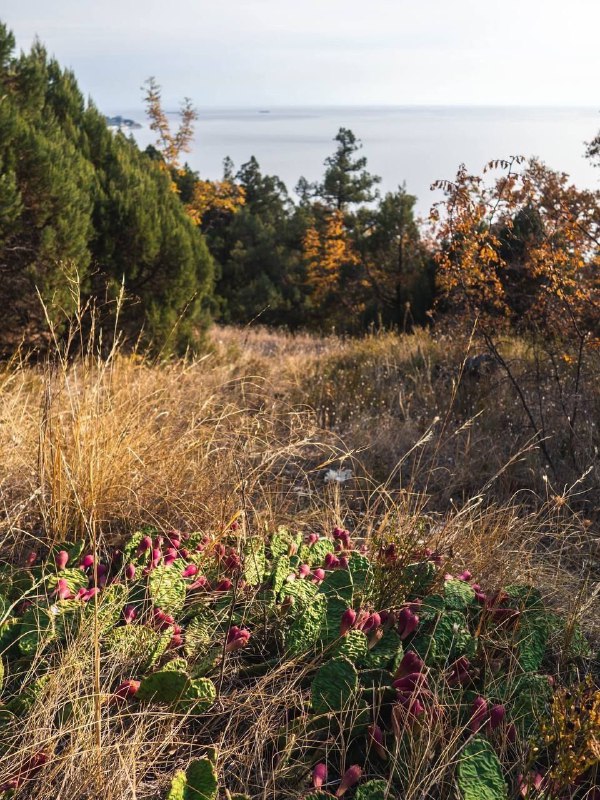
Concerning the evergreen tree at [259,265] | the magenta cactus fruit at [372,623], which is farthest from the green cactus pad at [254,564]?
the evergreen tree at [259,265]

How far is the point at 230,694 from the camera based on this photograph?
81.5 inches

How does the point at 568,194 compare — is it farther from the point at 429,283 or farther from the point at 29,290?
the point at 429,283

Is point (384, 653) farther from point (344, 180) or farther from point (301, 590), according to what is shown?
point (344, 180)

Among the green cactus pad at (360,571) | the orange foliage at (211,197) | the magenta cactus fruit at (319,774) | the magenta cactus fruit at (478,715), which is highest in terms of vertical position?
the orange foliage at (211,197)

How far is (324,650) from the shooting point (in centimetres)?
207

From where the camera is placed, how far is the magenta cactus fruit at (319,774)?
1.71 meters

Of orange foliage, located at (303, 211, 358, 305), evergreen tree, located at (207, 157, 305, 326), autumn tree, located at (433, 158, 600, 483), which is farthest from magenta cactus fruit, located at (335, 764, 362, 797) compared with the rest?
orange foliage, located at (303, 211, 358, 305)

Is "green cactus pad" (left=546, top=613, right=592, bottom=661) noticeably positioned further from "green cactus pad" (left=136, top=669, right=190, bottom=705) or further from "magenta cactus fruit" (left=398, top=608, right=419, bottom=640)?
"green cactus pad" (left=136, top=669, right=190, bottom=705)

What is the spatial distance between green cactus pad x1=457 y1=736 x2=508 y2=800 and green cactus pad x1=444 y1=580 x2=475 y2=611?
56cm

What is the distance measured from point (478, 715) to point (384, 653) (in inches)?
11.6

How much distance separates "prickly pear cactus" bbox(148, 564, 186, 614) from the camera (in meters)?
2.23

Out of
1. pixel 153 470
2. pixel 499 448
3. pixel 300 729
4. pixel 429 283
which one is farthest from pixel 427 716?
pixel 429 283

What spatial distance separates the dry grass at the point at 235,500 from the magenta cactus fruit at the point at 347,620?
0.58 ft

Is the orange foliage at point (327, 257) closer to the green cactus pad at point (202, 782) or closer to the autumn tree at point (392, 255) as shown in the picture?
the autumn tree at point (392, 255)
